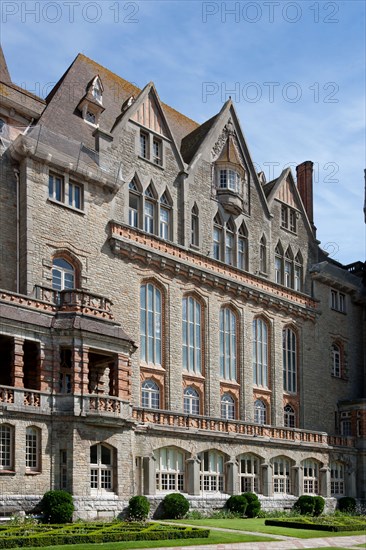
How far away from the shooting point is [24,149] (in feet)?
134

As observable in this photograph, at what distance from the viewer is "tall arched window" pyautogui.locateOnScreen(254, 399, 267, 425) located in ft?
180

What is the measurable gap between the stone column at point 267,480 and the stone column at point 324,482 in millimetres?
6070

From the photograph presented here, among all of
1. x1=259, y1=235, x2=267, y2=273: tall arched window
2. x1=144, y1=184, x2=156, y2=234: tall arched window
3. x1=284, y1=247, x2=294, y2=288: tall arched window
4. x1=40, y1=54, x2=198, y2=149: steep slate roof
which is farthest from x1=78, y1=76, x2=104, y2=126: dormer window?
x1=284, y1=247, x2=294, y2=288: tall arched window

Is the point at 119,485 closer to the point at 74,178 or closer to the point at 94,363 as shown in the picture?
the point at 94,363

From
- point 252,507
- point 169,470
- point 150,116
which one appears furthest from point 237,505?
point 150,116

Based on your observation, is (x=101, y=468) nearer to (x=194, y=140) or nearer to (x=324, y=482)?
(x=324, y=482)

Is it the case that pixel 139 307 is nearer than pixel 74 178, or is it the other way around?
pixel 74 178

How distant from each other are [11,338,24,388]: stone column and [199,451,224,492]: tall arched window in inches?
540

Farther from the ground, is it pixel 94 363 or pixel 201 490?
pixel 94 363

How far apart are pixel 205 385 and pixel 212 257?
837 cm

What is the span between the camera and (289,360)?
194 feet

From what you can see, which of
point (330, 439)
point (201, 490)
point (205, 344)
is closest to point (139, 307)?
point (205, 344)

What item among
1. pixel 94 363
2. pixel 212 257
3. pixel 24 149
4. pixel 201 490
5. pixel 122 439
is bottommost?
pixel 201 490

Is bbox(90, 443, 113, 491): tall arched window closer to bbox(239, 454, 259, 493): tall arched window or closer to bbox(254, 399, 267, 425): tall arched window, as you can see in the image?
bbox(239, 454, 259, 493): tall arched window
